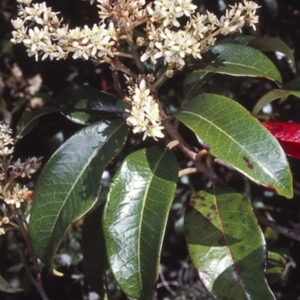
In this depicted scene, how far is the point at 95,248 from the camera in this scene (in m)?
1.44

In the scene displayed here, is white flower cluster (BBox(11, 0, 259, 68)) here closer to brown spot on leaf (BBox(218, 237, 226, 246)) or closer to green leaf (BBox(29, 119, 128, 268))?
green leaf (BBox(29, 119, 128, 268))

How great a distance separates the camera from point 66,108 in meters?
1.42

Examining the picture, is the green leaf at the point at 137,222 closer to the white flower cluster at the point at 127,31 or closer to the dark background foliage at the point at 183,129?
the white flower cluster at the point at 127,31

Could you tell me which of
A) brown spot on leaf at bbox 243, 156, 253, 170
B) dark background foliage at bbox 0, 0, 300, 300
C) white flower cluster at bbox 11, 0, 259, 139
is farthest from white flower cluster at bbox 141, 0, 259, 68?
dark background foliage at bbox 0, 0, 300, 300

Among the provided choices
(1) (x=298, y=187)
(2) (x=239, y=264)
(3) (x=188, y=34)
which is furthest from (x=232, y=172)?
(3) (x=188, y=34)

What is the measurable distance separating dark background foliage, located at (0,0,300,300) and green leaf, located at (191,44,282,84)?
0.39 meters

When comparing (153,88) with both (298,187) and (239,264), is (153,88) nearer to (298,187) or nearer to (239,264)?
(239,264)

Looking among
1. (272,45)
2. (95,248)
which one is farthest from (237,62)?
(95,248)

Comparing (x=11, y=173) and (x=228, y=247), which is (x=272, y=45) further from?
(x=11, y=173)

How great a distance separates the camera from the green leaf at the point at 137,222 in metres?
1.17

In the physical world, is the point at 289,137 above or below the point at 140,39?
below

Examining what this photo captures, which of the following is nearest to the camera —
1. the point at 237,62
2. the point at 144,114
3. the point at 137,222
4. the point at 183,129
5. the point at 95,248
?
the point at 144,114

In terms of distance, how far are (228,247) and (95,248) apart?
0.34 m

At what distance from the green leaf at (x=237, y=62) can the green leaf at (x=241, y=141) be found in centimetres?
9
